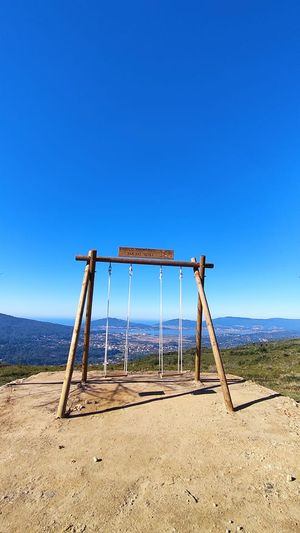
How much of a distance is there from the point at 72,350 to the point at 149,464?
3543 millimetres

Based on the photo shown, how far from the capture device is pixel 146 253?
9711mm

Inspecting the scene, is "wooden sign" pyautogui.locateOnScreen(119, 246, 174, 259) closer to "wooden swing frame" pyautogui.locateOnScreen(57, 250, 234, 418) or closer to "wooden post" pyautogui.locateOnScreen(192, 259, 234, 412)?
"wooden swing frame" pyautogui.locateOnScreen(57, 250, 234, 418)

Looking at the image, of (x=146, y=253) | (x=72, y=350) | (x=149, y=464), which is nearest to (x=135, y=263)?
(x=146, y=253)

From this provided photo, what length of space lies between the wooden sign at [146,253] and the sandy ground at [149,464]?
4291mm

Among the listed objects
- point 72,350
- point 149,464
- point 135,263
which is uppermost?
point 135,263

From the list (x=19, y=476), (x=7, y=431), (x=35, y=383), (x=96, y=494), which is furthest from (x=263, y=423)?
(x=35, y=383)

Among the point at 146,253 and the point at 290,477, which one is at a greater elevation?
the point at 146,253

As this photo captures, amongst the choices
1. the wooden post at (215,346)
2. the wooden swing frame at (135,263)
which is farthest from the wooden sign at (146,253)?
the wooden post at (215,346)

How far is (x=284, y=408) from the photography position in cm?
768

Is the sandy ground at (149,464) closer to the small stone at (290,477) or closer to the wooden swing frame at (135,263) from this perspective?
the small stone at (290,477)

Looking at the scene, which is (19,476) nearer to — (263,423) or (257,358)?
(263,423)

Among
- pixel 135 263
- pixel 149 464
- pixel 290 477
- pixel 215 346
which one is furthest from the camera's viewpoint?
pixel 135 263

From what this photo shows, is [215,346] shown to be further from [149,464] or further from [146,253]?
[149,464]

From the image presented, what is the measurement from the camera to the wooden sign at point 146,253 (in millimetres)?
9578
